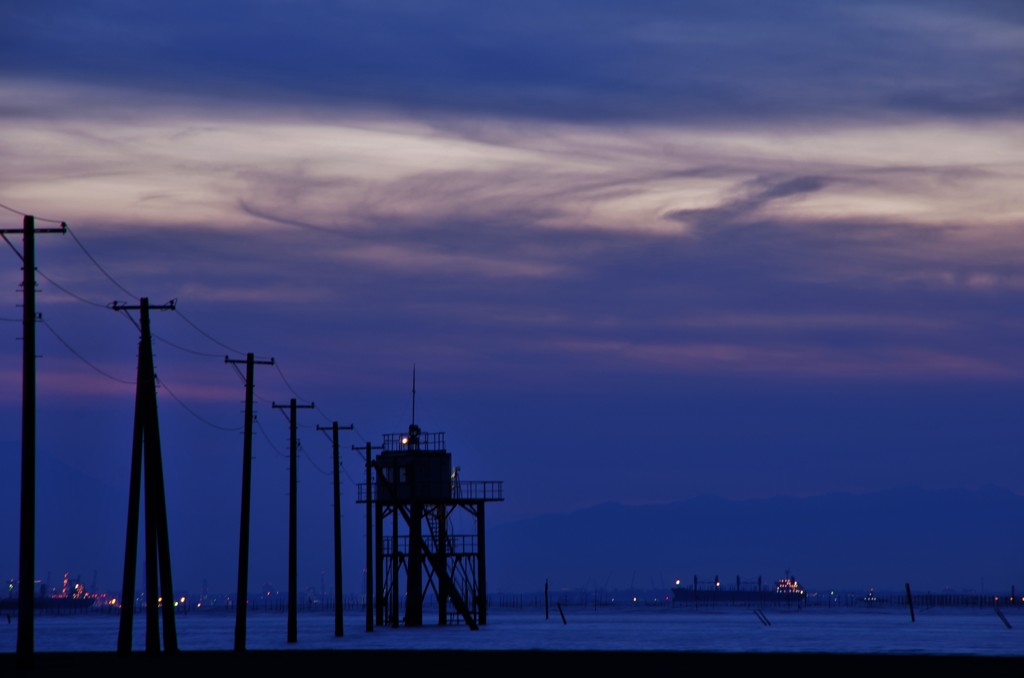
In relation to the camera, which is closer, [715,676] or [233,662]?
[715,676]

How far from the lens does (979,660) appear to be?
151 ft

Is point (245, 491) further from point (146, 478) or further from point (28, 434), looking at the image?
point (28, 434)

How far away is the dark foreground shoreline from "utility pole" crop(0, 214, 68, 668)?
0.85m

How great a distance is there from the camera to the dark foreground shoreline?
3957 centimetres

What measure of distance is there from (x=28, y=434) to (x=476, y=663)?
14.4 m

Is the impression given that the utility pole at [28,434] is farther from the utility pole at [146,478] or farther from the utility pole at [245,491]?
the utility pole at [245,491]

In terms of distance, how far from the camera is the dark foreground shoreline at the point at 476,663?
130ft

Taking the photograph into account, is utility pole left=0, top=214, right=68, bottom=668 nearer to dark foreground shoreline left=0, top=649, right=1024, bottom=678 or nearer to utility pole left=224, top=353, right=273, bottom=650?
dark foreground shoreline left=0, top=649, right=1024, bottom=678

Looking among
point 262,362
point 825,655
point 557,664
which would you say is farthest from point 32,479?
point 825,655

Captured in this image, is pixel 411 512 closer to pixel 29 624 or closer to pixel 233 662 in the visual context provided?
pixel 233 662

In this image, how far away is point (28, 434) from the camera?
37906 mm

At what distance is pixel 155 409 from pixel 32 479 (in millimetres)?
7492

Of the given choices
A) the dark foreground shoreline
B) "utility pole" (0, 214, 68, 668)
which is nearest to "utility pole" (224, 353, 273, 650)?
the dark foreground shoreline

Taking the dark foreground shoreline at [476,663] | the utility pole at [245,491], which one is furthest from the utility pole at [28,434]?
the utility pole at [245,491]
